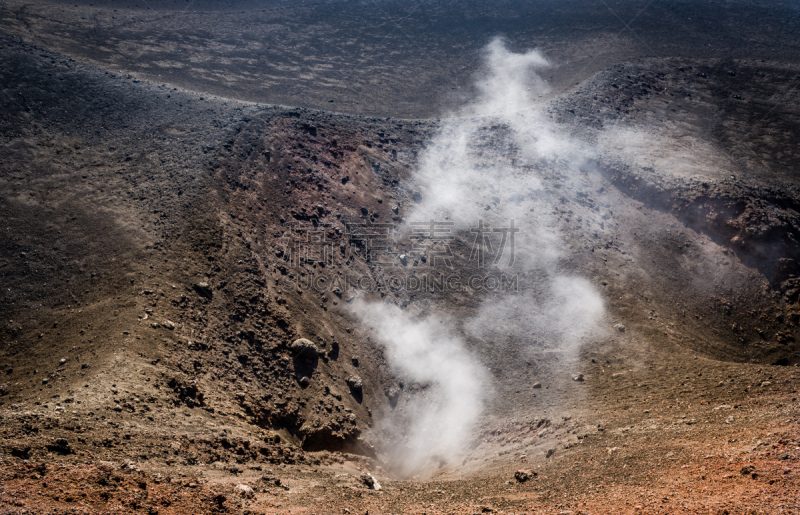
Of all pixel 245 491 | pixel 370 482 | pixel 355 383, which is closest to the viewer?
pixel 245 491

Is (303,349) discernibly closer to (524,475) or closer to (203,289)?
(203,289)

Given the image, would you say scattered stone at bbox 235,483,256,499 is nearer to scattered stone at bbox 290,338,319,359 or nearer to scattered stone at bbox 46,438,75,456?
scattered stone at bbox 46,438,75,456

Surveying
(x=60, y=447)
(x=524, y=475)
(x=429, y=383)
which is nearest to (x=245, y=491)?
(x=60, y=447)

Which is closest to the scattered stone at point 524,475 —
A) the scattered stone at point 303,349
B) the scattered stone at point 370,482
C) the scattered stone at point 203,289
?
the scattered stone at point 370,482

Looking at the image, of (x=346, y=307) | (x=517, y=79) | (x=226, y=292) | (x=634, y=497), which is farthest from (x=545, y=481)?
(x=517, y=79)

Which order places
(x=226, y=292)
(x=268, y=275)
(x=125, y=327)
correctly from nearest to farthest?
(x=125, y=327), (x=226, y=292), (x=268, y=275)

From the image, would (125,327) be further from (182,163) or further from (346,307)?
(182,163)
